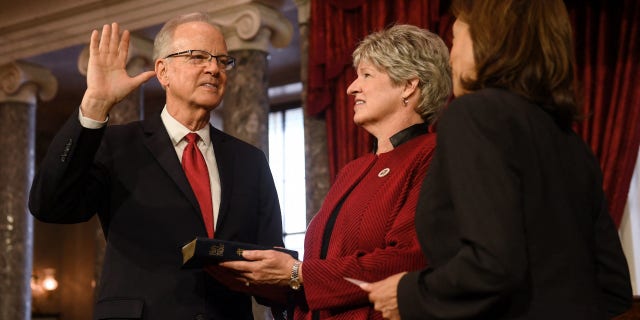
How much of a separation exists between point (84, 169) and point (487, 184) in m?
1.59

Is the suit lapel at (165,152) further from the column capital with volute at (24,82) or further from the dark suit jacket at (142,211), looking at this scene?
the column capital with volute at (24,82)

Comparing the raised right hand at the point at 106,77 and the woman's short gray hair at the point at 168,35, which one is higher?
the woman's short gray hair at the point at 168,35

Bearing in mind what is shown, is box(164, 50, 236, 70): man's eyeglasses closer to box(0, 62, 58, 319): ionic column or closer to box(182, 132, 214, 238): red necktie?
box(182, 132, 214, 238): red necktie

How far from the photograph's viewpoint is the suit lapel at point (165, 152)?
10.00 ft

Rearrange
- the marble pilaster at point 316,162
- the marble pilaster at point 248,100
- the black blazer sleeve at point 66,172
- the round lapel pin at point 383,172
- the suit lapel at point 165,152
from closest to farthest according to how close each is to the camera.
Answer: the round lapel pin at point 383,172 → the black blazer sleeve at point 66,172 → the suit lapel at point 165,152 → the marble pilaster at point 316,162 → the marble pilaster at point 248,100

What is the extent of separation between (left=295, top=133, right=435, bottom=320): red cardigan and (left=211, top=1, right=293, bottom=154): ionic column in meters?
4.29

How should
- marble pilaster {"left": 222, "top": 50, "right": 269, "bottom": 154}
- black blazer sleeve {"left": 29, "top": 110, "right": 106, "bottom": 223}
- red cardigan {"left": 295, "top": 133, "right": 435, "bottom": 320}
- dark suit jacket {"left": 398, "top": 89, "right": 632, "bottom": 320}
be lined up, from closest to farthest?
dark suit jacket {"left": 398, "top": 89, "right": 632, "bottom": 320} → red cardigan {"left": 295, "top": 133, "right": 435, "bottom": 320} → black blazer sleeve {"left": 29, "top": 110, "right": 106, "bottom": 223} → marble pilaster {"left": 222, "top": 50, "right": 269, "bottom": 154}

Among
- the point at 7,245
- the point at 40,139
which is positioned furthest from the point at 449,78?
the point at 40,139

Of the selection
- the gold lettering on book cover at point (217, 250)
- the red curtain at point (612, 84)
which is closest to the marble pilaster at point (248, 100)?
the red curtain at point (612, 84)

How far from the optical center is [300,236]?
1037 cm

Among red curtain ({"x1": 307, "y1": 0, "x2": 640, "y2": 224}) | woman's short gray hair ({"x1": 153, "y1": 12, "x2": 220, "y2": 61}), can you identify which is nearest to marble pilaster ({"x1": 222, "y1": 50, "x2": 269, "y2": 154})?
red curtain ({"x1": 307, "y1": 0, "x2": 640, "y2": 224})

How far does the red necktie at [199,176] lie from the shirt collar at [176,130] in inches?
1.2

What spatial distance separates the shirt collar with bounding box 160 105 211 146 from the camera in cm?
325

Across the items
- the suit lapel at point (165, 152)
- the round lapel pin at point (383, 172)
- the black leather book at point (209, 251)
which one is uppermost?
the suit lapel at point (165, 152)
